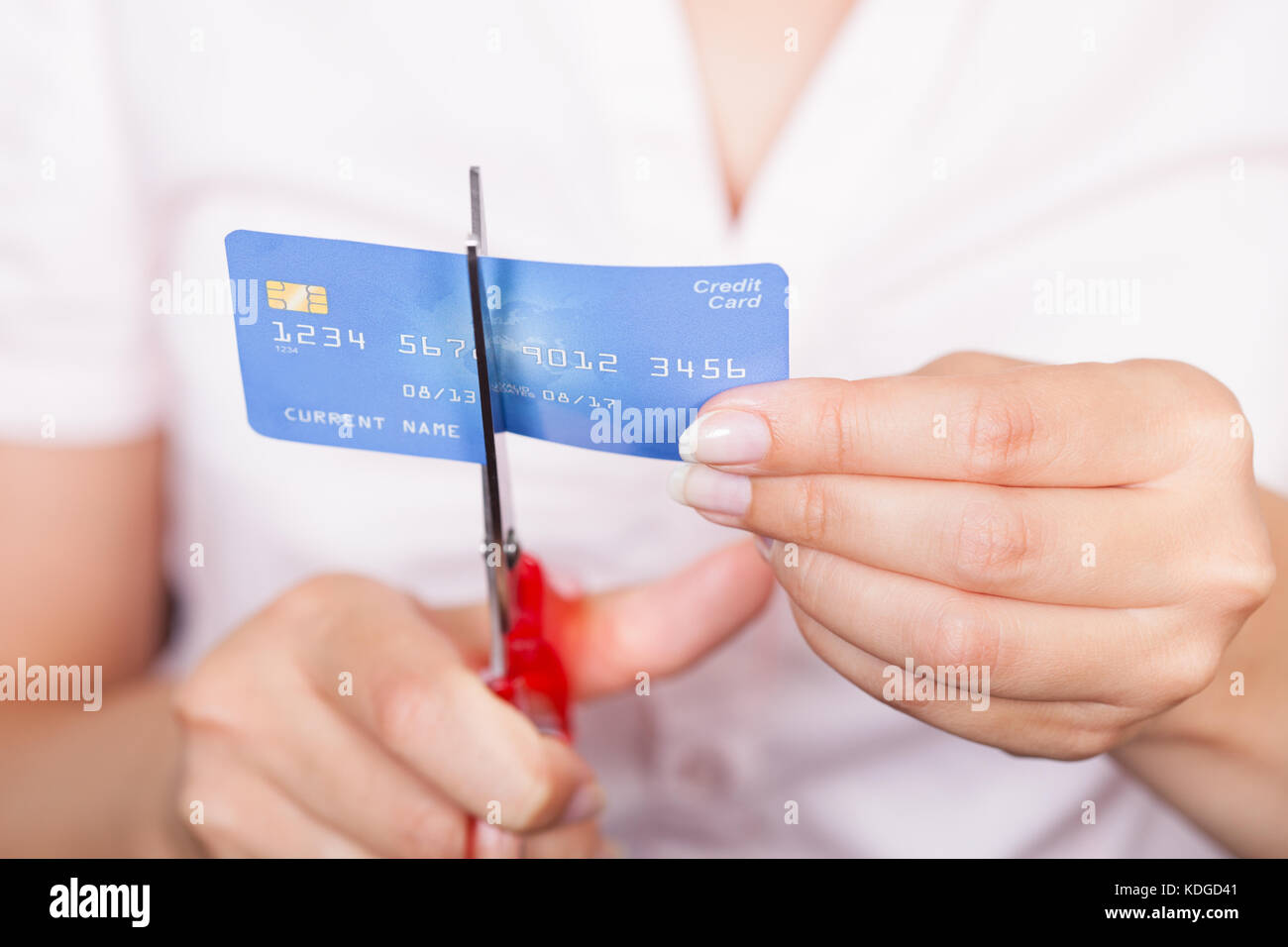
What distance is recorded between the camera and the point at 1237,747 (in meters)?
0.81

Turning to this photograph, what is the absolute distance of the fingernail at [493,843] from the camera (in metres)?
0.76

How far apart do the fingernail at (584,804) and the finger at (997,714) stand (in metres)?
0.22

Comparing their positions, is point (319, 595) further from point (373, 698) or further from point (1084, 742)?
point (1084, 742)

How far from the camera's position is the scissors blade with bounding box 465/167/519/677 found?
543mm

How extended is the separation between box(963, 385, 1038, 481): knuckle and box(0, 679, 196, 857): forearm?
75 cm

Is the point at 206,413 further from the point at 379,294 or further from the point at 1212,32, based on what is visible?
the point at 1212,32

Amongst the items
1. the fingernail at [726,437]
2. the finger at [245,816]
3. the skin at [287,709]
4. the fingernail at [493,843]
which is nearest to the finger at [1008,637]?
the fingernail at [726,437]

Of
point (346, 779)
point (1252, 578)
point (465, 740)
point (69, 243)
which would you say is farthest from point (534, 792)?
point (69, 243)

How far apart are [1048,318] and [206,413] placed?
0.85m

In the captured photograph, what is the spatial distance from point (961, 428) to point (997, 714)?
0.22 metres

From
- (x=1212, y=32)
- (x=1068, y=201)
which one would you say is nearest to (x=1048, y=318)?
(x=1068, y=201)

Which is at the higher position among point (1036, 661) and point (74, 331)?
point (74, 331)

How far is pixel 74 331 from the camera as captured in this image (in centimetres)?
93

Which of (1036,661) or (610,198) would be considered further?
(610,198)
